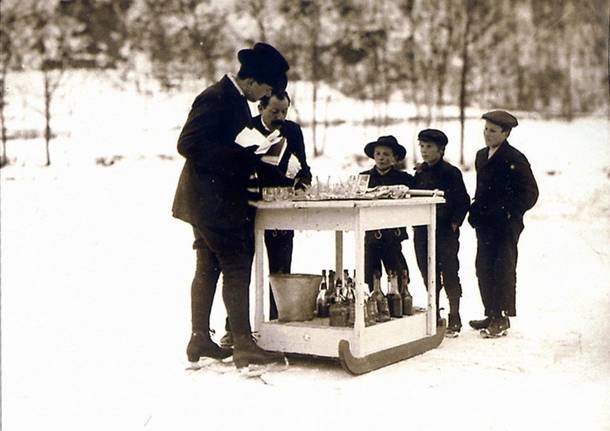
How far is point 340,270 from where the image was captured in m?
5.45

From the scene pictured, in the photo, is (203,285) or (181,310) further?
(181,310)

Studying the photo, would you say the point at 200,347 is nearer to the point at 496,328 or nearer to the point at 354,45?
the point at 496,328

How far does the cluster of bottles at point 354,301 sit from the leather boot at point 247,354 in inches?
16.0

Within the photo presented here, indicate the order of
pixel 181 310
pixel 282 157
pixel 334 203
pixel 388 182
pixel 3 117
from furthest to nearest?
pixel 3 117
pixel 181 310
pixel 388 182
pixel 282 157
pixel 334 203

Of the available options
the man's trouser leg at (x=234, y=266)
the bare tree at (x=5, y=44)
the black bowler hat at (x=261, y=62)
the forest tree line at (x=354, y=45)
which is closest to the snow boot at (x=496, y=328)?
the man's trouser leg at (x=234, y=266)

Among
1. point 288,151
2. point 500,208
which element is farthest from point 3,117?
point 500,208

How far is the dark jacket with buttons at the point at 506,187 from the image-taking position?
5.46 meters

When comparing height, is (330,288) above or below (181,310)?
above

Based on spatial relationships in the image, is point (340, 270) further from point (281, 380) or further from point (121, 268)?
point (121, 268)

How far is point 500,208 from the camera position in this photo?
216 inches

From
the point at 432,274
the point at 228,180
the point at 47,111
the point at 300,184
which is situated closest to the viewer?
the point at 228,180

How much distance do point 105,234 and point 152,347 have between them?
11.9 ft

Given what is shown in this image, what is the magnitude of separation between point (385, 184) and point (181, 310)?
174 cm

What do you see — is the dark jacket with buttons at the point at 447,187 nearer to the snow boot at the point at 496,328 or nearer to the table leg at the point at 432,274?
the table leg at the point at 432,274
